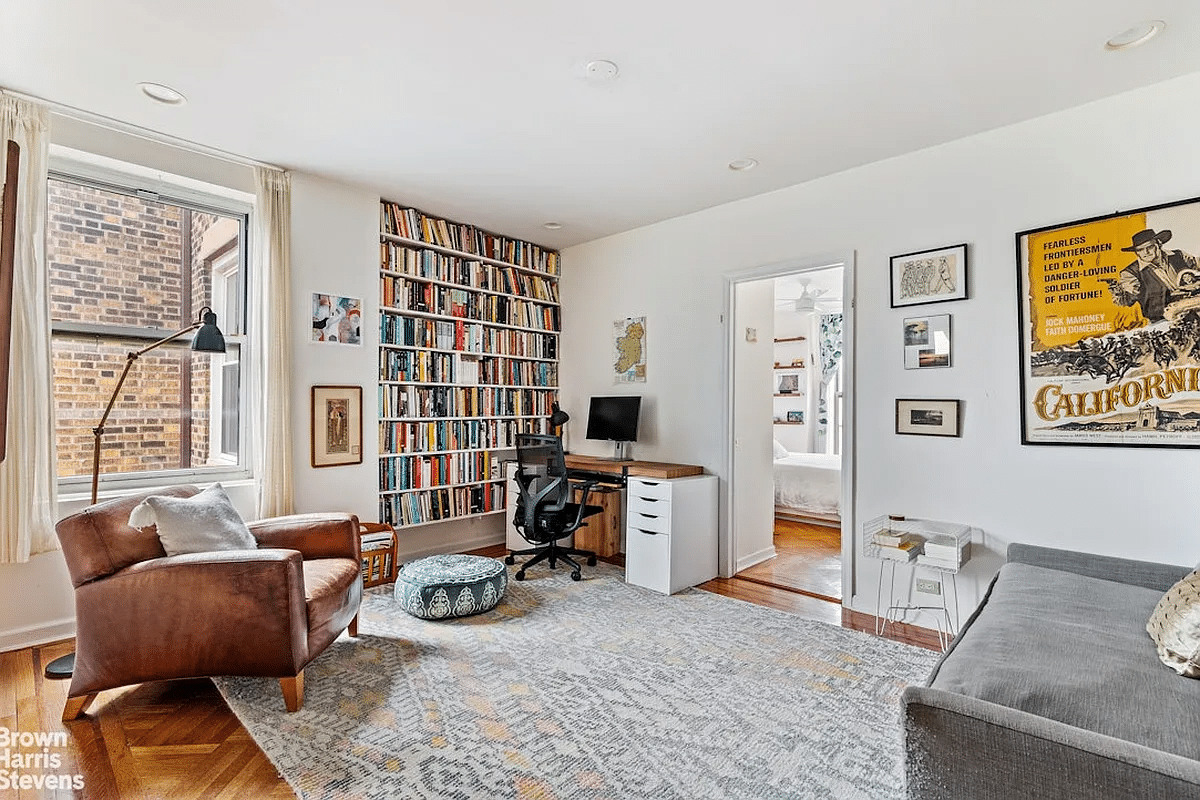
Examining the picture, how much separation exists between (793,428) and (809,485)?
213cm

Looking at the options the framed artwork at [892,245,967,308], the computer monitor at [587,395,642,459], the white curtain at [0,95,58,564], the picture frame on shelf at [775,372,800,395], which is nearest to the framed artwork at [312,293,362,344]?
the white curtain at [0,95,58,564]

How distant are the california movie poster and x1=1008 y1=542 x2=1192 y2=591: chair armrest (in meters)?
0.59

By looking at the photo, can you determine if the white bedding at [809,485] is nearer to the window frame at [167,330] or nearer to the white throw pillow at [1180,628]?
the white throw pillow at [1180,628]

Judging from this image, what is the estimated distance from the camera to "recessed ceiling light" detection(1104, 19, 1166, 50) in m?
2.15

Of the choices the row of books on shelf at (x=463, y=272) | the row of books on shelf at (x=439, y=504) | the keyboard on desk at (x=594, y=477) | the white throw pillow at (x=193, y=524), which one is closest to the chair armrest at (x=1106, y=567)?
the keyboard on desk at (x=594, y=477)

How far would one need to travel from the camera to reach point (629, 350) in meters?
4.75

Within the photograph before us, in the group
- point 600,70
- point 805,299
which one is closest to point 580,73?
point 600,70

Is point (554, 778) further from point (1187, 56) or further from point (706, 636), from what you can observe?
point (1187, 56)

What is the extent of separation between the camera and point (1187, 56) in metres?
2.36

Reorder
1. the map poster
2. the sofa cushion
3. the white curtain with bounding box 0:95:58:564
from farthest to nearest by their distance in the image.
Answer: the map poster → the white curtain with bounding box 0:95:58:564 → the sofa cushion

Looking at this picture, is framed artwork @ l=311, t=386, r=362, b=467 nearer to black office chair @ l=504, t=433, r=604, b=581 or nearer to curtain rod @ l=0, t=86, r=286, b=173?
black office chair @ l=504, t=433, r=604, b=581

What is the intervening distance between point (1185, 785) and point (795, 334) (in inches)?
294

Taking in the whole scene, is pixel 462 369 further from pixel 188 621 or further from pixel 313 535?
pixel 188 621

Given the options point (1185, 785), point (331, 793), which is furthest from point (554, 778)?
point (1185, 785)
